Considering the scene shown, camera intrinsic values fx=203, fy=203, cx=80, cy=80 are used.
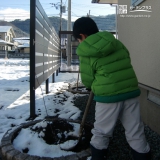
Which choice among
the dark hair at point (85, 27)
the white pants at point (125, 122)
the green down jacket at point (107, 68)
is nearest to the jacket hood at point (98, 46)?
the green down jacket at point (107, 68)

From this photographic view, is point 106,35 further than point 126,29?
No

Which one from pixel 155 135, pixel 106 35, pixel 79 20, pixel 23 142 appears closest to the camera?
pixel 106 35

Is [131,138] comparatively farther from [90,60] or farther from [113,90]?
[90,60]

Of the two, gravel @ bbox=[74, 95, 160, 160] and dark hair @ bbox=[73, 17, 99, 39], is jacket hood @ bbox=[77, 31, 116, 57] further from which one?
gravel @ bbox=[74, 95, 160, 160]

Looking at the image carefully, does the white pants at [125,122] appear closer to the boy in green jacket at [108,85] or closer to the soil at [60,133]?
the boy in green jacket at [108,85]

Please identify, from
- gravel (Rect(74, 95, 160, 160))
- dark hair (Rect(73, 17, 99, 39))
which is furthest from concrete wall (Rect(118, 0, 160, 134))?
dark hair (Rect(73, 17, 99, 39))

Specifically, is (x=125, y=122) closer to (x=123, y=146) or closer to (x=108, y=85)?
(x=108, y=85)

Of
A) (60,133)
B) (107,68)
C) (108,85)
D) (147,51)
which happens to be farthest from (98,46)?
(147,51)

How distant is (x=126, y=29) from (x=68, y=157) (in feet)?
8.57

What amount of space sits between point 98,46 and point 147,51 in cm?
145

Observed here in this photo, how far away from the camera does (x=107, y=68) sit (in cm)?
171

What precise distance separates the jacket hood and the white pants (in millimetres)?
456

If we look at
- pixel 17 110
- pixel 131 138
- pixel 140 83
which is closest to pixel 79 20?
pixel 131 138

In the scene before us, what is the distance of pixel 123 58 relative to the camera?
5.87 feet
